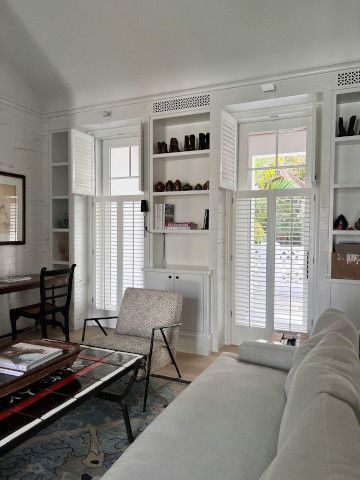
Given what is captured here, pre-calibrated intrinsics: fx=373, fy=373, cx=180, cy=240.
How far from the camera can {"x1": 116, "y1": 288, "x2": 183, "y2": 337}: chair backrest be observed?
347 cm

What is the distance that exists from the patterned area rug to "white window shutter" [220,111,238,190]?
7.74 feet

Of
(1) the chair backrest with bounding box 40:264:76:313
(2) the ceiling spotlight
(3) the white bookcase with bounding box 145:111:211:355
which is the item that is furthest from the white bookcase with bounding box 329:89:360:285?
(1) the chair backrest with bounding box 40:264:76:313

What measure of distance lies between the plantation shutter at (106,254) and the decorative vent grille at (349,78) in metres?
3.07

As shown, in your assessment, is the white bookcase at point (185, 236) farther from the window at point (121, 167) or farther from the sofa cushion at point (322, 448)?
the sofa cushion at point (322, 448)

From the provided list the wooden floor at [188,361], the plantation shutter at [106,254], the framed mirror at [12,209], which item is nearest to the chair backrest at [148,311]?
the wooden floor at [188,361]

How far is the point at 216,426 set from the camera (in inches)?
70.0

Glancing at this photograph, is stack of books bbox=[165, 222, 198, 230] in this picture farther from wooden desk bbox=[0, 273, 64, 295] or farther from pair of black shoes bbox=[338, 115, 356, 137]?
pair of black shoes bbox=[338, 115, 356, 137]

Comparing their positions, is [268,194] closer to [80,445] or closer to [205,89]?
[205,89]

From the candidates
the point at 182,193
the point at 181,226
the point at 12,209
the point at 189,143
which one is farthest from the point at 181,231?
the point at 12,209

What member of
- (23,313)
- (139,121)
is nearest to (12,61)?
(139,121)

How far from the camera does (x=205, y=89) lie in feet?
13.9

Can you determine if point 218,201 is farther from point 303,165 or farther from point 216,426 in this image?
point 216,426

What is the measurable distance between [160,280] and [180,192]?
1061 mm

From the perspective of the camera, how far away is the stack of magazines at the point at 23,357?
2223mm
